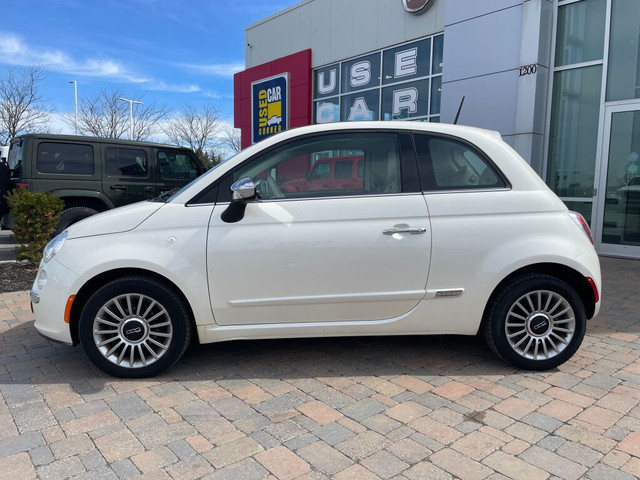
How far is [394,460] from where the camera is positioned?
2.36 metres

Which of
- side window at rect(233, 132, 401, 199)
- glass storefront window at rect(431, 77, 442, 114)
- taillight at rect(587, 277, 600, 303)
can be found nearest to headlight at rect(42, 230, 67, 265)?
side window at rect(233, 132, 401, 199)

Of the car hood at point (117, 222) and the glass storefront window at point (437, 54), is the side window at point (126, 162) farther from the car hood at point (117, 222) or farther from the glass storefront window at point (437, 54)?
the glass storefront window at point (437, 54)

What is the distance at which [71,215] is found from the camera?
317 inches

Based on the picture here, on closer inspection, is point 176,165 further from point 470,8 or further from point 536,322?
point 536,322

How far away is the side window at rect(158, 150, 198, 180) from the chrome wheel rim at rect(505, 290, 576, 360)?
7.41 meters

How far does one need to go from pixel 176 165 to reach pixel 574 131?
24.7 feet

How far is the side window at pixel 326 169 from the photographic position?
3.31 meters

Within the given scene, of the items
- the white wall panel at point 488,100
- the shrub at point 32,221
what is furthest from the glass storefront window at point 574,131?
the shrub at point 32,221

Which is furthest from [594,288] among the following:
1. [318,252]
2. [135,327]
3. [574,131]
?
[574,131]

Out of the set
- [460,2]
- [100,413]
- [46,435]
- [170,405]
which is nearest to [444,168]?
[170,405]

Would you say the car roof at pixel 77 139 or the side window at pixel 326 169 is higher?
the car roof at pixel 77 139

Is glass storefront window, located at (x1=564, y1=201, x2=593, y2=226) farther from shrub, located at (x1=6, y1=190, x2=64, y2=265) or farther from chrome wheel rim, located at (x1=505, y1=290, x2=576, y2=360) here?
shrub, located at (x1=6, y1=190, x2=64, y2=265)

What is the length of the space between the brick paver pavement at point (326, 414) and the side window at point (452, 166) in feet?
4.36

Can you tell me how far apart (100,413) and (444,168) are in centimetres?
269
